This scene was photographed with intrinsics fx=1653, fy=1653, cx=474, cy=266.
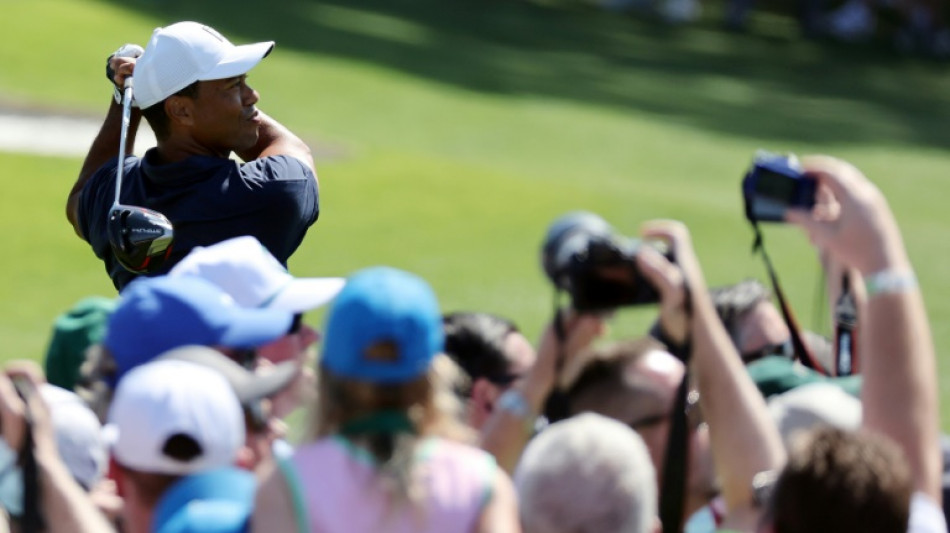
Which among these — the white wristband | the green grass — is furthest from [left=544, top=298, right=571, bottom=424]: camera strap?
the green grass

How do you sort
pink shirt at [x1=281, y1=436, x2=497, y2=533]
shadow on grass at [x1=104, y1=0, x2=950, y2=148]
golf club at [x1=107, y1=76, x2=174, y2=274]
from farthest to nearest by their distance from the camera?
shadow on grass at [x1=104, y1=0, x2=950, y2=148], golf club at [x1=107, y1=76, x2=174, y2=274], pink shirt at [x1=281, y1=436, x2=497, y2=533]

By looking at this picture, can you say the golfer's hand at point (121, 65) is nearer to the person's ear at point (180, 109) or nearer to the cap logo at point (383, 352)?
the person's ear at point (180, 109)

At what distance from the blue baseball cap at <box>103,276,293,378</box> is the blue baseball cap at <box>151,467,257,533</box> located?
502mm

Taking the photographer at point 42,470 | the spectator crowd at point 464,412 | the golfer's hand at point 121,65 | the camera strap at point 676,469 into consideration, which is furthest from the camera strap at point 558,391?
the golfer's hand at point 121,65

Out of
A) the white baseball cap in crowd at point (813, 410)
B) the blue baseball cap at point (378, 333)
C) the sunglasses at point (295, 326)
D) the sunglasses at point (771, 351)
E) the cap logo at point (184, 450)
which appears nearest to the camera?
the blue baseball cap at point (378, 333)

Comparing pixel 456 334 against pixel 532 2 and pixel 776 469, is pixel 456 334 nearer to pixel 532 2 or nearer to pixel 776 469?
pixel 776 469

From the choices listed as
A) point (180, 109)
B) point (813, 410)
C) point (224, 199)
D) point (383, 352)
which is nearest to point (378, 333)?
point (383, 352)

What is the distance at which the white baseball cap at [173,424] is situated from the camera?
3248mm

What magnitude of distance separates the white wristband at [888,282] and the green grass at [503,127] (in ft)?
22.6

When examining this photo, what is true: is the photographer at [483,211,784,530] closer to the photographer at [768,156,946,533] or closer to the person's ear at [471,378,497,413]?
the photographer at [768,156,946,533]

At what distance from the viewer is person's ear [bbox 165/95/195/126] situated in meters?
5.08

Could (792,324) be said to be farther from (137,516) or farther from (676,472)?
(137,516)

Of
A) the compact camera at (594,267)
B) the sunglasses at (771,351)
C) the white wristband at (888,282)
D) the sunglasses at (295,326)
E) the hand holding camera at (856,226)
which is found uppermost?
the hand holding camera at (856,226)

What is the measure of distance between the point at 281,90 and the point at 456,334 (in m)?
14.4
